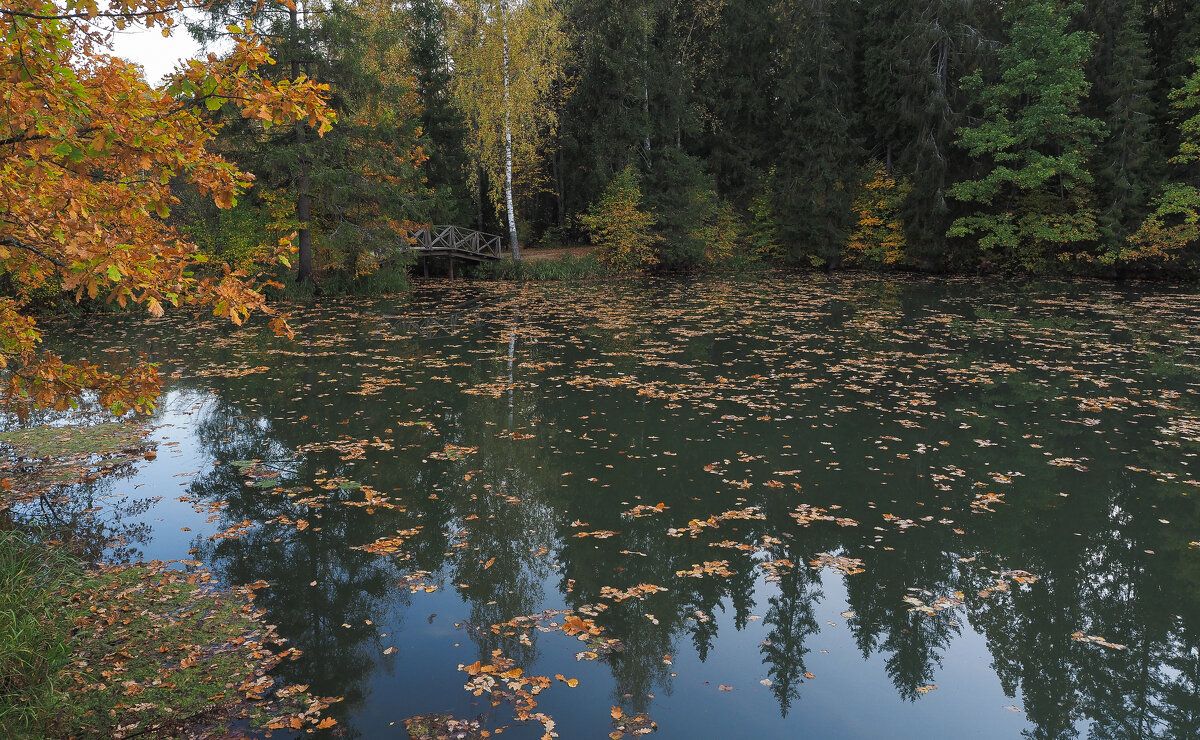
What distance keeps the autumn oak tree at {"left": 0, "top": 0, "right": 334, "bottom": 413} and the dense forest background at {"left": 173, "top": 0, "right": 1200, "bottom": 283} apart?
704 inches

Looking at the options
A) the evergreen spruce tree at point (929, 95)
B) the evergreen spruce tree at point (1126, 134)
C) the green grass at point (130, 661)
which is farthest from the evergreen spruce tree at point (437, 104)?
the green grass at point (130, 661)

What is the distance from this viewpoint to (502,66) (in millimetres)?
26750

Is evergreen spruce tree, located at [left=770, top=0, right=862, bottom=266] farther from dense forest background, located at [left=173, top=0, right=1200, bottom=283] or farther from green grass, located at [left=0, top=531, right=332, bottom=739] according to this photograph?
green grass, located at [left=0, top=531, right=332, bottom=739]

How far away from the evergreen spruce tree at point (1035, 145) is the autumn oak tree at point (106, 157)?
28193 mm

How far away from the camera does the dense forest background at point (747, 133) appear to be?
917 inches

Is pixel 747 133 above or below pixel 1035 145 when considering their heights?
above

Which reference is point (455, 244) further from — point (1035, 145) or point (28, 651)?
point (28, 651)

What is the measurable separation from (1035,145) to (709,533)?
93.9ft

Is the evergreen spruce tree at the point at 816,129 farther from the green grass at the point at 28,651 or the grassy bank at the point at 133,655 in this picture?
the green grass at the point at 28,651

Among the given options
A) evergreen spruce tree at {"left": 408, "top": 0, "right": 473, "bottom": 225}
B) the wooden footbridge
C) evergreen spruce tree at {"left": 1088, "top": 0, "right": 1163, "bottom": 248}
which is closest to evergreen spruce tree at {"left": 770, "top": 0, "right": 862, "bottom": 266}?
evergreen spruce tree at {"left": 1088, "top": 0, "right": 1163, "bottom": 248}

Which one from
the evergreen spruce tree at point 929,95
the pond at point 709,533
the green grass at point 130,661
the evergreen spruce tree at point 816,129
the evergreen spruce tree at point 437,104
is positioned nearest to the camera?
the green grass at point 130,661

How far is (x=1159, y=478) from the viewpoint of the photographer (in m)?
7.34

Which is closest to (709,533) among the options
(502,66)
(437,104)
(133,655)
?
(133,655)

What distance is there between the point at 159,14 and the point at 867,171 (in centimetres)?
3360
